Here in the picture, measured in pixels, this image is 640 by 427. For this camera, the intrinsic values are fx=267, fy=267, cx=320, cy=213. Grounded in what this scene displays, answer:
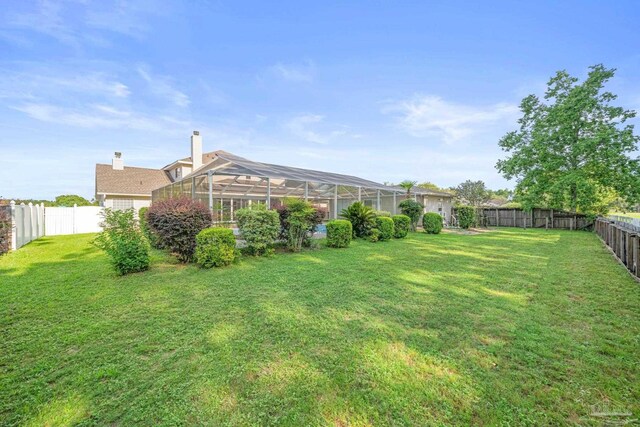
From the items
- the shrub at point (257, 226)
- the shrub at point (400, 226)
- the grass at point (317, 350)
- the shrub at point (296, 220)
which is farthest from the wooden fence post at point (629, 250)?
the shrub at point (257, 226)

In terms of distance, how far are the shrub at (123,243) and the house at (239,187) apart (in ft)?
13.5

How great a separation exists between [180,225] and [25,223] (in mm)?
8798

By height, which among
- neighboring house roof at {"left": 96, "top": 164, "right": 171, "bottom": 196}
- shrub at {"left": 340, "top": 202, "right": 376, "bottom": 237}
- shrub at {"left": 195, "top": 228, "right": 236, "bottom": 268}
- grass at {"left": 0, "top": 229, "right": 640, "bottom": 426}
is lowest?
grass at {"left": 0, "top": 229, "right": 640, "bottom": 426}

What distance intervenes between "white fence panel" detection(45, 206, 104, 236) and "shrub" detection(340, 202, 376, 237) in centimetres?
1298

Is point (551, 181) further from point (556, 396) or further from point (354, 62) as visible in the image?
point (556, 396)

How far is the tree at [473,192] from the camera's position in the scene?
4053 cm

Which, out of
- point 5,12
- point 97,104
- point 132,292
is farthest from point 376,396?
point 97,104

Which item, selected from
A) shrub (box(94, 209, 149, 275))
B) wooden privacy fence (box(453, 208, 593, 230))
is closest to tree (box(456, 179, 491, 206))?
wooden privacy fence (box(453, 208, 593, 230))

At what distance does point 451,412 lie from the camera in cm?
191

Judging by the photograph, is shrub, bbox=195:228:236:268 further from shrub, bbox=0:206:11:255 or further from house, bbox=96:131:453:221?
shrub, bbox=0:206:11:255

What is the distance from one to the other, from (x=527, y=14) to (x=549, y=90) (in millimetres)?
15462

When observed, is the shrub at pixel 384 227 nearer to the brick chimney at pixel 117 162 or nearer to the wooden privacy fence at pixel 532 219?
the wooden privacy fence at pixel 532 219

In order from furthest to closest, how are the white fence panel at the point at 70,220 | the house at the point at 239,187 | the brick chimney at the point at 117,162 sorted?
the brick chimney at the point at 117,162, the white fence panel at the point at 70,220, the house at the point at 239,187

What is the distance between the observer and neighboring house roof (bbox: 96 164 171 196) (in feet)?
65.8
